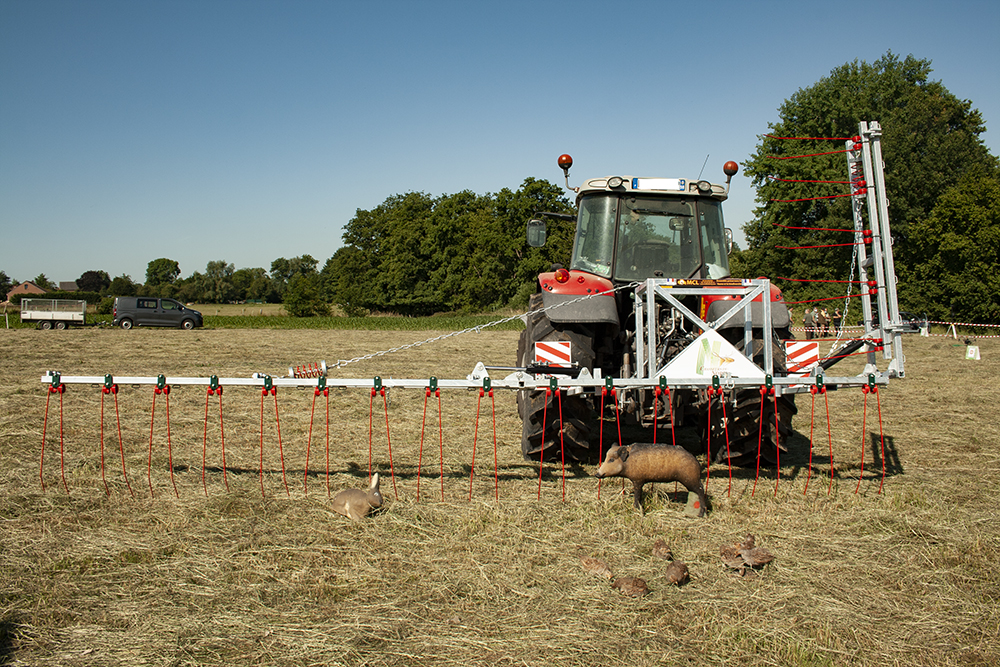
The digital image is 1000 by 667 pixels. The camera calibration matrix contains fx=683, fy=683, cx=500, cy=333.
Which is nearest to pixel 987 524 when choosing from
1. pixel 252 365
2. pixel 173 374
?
pixel 173 374

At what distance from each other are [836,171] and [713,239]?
26.9m

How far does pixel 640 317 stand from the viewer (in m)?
4.87

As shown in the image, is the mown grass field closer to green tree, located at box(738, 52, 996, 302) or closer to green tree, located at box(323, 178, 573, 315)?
green tree, located at box(738, 52, 996, 302)

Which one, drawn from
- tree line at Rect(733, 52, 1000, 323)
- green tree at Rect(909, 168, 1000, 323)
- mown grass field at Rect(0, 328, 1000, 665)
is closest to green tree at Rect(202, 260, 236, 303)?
tree line at Rect(733, 52, 1000, 323)

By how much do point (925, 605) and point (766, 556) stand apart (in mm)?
703

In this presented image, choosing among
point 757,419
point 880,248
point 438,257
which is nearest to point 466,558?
point 757,419

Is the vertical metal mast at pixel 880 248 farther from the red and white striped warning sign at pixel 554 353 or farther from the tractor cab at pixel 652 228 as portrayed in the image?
the red and white striped warning sign at pixel 554 353

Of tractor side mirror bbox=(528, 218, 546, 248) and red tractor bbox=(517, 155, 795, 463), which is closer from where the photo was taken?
red tractor bbox=(517, 155, 795, 463)

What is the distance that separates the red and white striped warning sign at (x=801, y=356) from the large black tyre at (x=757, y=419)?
68mm

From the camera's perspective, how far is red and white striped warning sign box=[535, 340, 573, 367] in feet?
16.2

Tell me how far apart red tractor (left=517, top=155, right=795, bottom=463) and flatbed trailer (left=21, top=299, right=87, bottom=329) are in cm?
2835

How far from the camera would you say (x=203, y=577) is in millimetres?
3363

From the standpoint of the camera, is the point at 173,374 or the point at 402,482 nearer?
the point at 402,482

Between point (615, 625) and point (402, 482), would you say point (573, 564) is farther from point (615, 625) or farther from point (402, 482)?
point (402, 482)
